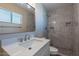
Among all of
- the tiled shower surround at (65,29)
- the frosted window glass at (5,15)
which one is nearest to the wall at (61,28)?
the tiled shower surround at (65,29)

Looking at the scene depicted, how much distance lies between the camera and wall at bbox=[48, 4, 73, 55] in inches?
87.7

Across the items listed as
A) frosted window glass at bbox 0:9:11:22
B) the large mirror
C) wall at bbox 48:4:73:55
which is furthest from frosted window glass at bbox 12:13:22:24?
wall at bbox 48:4:73:55

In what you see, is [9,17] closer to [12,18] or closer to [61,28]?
[12,18]

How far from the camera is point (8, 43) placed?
141 cm

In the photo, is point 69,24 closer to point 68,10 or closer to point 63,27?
point 63,27

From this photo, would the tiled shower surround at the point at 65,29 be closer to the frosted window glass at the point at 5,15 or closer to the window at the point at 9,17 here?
the window at the point at 9,17

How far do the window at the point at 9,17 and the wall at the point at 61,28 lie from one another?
76 cm

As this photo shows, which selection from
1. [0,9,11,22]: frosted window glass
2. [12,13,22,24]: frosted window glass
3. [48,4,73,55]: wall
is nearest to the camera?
[0,9,11,22]: frosted window glass

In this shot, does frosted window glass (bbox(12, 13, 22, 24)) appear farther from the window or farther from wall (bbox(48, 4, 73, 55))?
wall (bbox(48, 4, 73, 55))

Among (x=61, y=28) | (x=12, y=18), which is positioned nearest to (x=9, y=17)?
(x=12, y=18)

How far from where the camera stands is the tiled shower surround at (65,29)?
223cm

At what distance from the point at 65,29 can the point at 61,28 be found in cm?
9

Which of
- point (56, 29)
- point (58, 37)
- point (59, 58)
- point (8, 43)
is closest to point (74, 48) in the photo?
point (58, 37)

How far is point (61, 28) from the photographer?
230 centimetres
